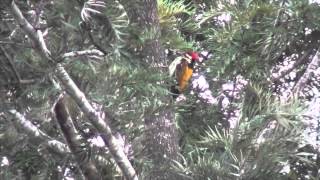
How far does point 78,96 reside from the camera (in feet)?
3.49

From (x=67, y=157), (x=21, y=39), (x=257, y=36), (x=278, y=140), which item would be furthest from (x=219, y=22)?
(x=21, y=39)

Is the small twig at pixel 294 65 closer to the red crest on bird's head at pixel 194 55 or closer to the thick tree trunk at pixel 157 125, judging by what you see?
the red crest on bird's head at pixel 194 55

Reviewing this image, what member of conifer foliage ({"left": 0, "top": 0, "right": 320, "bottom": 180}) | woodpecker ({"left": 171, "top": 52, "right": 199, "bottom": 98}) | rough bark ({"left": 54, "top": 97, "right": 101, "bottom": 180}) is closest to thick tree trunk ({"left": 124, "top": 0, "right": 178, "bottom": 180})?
conifer foliage ({"left": 0, "top": 0, "right": 320, "bottom": 180})

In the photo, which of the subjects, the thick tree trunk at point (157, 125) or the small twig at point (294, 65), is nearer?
the thick tree trunk at point (157, 125)

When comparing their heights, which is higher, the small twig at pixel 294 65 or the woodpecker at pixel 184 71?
the small twig at pixel 294 65

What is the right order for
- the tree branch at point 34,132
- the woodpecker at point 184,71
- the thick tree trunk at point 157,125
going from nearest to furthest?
the tree branch at point 34,132
the thick tree trunk at point 157,125
the woodpecker at point 184,71

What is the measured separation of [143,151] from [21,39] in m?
0.66

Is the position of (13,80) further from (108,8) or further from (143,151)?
(143,151)

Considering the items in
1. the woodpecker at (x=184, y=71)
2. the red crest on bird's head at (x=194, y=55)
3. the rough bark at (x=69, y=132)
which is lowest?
the woodpecker at (x=184, y=71)

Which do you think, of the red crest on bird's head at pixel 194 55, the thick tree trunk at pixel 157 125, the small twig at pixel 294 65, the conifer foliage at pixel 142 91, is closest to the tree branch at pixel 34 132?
the conifer foliage at pixel 142 91

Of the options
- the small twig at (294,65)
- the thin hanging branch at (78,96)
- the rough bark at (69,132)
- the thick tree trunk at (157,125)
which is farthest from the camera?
the small twig at (294,65)

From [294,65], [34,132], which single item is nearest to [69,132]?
[34,132]

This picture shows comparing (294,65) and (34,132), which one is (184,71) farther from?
(34,132)

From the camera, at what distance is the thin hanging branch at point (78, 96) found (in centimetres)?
89
